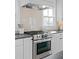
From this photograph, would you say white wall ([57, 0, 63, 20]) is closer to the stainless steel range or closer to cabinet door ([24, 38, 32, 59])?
the stainless steel range

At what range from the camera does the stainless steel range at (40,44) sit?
125 inches

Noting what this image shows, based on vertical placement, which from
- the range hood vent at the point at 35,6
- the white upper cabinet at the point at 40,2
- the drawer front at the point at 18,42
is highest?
the white upper cabinet at the point at 40,2

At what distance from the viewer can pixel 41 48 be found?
343cm

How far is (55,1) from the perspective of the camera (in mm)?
4953

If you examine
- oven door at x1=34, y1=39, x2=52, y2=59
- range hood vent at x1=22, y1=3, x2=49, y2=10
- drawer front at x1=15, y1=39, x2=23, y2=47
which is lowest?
oven door at x1=34, y1=39, x2=52, y2=59

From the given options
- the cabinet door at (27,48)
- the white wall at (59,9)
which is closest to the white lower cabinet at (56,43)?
the white wall at (59,9)

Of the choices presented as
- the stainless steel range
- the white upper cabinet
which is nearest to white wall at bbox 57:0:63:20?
the white upper cabinet

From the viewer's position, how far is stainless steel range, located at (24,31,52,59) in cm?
318

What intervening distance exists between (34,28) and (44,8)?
3.07 feet

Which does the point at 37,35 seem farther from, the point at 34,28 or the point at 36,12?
the point at 36,12

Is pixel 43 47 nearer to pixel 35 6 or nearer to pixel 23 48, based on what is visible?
pixel 23 48

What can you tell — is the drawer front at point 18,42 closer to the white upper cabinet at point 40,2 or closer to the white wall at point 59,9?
the white upper cabinet at point 40,2

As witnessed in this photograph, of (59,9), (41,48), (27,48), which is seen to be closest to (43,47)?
(41,48)
